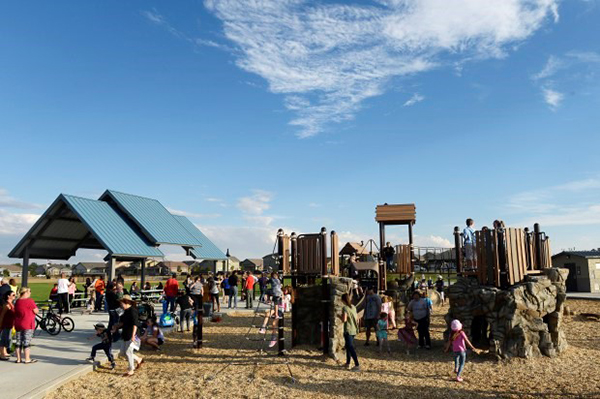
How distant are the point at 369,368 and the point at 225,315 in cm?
1105

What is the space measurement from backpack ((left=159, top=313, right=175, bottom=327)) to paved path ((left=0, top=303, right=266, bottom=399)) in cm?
235

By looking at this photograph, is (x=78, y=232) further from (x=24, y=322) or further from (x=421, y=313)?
(x=421, y=313)

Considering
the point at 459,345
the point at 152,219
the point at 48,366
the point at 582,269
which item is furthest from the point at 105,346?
the point at 582,269

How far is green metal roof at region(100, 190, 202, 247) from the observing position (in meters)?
22.5

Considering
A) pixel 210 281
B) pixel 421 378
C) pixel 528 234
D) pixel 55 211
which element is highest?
pixel 55 211

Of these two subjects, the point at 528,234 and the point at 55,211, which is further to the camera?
the point at 55,211

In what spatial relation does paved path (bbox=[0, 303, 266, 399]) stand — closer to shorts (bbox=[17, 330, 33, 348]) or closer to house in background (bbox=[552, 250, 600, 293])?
shorts (bbox=[17, 330, 33, 348])

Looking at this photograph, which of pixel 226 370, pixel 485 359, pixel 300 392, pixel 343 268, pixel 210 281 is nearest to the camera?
pixel 300 392

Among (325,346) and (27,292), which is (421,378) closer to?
(325,346)

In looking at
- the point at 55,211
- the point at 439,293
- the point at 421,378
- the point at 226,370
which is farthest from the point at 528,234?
the point at 55,211

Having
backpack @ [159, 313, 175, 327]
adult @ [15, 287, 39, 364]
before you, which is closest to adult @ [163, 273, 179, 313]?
backpack @ [159, 313, 175, 327]

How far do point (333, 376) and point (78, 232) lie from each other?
18089 millimetres

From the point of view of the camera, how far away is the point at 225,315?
2084 centimetres

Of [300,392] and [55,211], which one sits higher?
[55,211]
